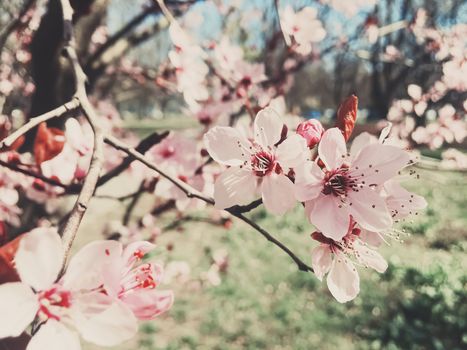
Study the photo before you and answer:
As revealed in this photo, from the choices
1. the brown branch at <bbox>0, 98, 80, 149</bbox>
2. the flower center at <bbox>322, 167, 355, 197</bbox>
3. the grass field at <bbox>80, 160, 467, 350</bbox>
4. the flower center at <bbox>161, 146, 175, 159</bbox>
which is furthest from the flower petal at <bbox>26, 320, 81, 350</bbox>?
the grass field at <bbox>80, 160, 467, 350</bbox>

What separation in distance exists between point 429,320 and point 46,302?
3.85 m

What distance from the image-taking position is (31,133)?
2330 millimetres

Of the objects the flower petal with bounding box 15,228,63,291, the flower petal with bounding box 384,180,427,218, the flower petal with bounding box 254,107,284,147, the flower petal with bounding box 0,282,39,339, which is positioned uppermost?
the flower petal with bounding box 15,228,63,291

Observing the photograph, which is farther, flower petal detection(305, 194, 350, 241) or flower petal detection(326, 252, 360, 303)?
flower petal detection(326, 252, 360, 303)

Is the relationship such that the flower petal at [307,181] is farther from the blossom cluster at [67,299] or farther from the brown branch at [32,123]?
the brown branch at [32,123]

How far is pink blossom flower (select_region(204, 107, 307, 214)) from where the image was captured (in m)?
0.87

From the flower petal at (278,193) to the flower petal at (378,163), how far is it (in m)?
0.14

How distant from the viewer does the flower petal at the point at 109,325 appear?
60 cm

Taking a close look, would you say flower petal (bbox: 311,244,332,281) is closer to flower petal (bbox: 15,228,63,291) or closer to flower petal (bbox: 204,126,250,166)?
flower petal (bbox: 204,126,250,166)

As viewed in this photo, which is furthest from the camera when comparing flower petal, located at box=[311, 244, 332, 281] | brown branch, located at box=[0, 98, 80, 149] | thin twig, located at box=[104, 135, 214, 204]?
flower petal, located at box=[311, 244, 332, 281]

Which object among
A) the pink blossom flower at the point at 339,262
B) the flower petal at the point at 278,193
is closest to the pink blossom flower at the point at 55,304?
the flower petal at the point at 278,193

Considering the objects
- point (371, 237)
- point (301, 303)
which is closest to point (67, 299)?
point (371, 237)

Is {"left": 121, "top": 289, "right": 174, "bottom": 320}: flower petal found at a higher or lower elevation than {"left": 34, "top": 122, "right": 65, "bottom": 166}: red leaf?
higher

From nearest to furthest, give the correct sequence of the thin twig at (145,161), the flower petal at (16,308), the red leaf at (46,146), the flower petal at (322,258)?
1. the flower petal at (16,308)
2. the thin twig at (145,161)
3. the flower petal at (322,258)
4. the red leaf at (46,146)
